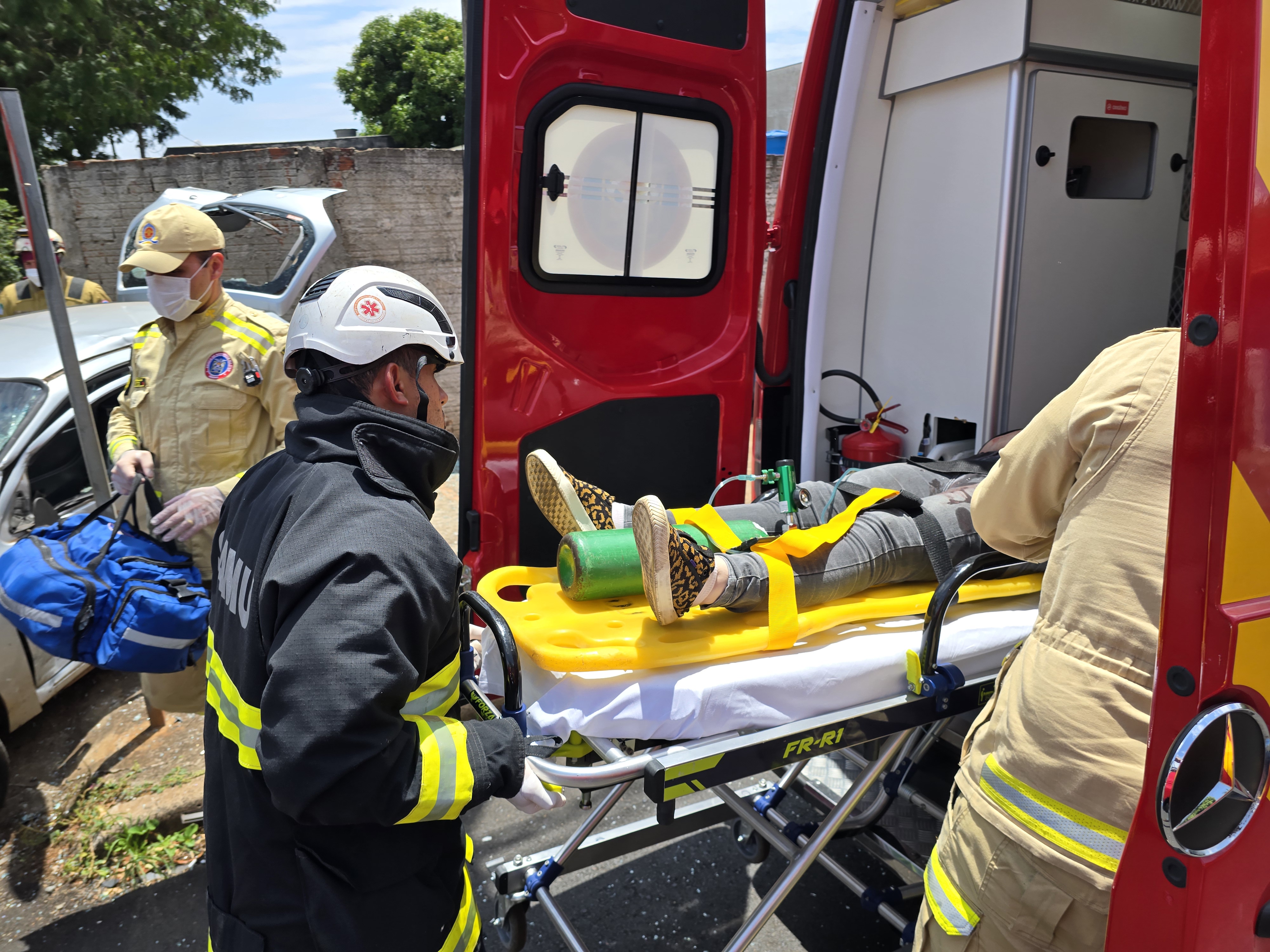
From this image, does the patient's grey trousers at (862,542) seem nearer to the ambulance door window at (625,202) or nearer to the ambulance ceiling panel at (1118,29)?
the ambulance door window at (625,202)

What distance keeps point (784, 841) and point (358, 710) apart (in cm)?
139

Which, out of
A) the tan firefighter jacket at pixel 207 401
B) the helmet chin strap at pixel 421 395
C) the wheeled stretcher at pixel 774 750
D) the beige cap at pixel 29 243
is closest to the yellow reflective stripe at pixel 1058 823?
the wheeled stretcher at pixel 774 750

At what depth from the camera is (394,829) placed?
4.44 feet

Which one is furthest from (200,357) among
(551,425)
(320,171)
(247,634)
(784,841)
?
(320,171)

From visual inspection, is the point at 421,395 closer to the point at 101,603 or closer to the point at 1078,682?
the point at 1078,682

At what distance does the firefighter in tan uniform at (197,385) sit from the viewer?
284cm

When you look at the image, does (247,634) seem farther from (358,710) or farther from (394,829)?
(394,829)

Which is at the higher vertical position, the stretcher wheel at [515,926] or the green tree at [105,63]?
the green tree at [105,63]

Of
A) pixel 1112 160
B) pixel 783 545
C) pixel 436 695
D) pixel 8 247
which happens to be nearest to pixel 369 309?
pixel 436 695

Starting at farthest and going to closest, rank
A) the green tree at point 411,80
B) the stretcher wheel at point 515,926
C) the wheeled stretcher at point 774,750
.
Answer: the green tree at point 411,80 < the stretcher wheel at point 515,926 < the wheeled stretcher at point 774,750

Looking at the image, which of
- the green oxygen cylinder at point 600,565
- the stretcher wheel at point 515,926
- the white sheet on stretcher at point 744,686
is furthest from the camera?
the stretcher wheel at point 515,926

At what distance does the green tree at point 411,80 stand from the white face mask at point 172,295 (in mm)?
14580

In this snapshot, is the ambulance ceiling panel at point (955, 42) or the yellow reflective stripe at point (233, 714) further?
the ambulance ceiling panel at point (955, 42)

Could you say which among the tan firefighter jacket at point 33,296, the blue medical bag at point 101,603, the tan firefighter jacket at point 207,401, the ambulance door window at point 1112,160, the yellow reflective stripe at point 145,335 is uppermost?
the ambulance door window at point 1112,160
